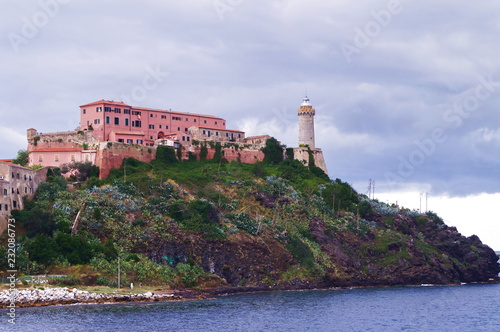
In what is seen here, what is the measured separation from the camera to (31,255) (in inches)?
3046

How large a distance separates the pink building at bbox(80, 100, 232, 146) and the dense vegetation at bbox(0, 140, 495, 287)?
507cm

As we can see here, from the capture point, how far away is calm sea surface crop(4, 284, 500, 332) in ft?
201

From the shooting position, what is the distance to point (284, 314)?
231 feet

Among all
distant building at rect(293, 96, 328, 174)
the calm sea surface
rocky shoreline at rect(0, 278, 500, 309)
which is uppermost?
distant building at rect(293, 96, 328, 174)

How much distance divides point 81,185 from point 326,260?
116ft

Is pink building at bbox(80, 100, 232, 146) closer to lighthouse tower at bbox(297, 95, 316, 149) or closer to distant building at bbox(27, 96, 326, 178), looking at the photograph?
distant building at bbox(27, 96, 326, 178)

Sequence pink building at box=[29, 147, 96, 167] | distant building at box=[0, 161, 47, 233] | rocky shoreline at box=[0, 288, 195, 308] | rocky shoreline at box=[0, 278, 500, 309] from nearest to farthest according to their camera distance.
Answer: rocky shoreline at box=[0, 288, 195, 308] < rocky shoreline at box=[0, 278, 500, 309] < distant building at box=[0, 161, 47, 233] < pink building at box=[29, 147, 96, 167]

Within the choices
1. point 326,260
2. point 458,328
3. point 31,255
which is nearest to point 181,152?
point 326,260

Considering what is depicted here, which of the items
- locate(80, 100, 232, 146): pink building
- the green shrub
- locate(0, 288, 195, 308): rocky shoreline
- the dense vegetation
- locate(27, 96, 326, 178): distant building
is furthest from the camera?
the green shrub

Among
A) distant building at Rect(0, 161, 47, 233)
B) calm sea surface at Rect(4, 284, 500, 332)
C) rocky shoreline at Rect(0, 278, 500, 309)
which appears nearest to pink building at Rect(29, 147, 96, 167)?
distant building at Rect(0, 161, 47, 233)

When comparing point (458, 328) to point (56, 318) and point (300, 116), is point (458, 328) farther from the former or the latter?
point (300, 116)

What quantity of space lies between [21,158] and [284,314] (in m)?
52.0

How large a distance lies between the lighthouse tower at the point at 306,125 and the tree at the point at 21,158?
1918 inches

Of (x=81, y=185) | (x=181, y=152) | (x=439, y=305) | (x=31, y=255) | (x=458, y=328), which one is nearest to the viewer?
(x=458, y=328)
